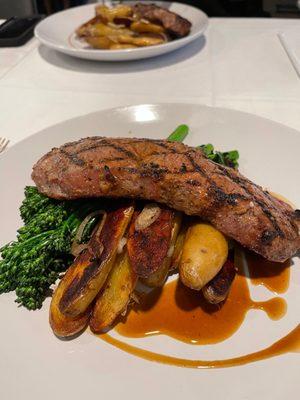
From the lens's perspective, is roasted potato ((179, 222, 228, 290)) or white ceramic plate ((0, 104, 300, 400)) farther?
roasted potato ((179, 222, 228, 290))

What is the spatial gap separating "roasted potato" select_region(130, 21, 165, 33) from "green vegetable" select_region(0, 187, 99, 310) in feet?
7.97

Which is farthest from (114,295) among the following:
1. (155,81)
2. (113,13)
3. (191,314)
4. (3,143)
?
(113,13)

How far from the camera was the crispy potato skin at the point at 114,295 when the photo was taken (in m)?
1.65

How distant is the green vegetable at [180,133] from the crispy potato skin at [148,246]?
2.94 ft

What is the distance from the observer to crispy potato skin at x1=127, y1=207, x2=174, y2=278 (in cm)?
162

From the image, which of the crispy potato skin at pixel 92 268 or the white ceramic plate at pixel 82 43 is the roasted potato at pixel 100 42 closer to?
the white ceramic plate at pixel 82 43

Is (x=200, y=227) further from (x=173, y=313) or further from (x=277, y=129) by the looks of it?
(x=277, y=129)

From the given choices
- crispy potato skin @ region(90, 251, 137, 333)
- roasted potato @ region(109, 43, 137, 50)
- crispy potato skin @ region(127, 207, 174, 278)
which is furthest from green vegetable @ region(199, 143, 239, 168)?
roasted potato @ region(109, 43, 137, 50)

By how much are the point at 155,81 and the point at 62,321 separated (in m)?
2.64

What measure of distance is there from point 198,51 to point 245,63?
0.55 meters

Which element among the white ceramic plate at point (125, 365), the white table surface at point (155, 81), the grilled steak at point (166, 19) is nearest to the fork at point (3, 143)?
the white table surface at point (155, 81)

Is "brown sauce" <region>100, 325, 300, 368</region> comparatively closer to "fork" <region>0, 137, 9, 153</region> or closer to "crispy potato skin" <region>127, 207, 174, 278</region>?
"crispy potato skin" <region>127, 207, 174, 278</region>

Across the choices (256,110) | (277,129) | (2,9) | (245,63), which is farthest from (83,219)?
(2,9)

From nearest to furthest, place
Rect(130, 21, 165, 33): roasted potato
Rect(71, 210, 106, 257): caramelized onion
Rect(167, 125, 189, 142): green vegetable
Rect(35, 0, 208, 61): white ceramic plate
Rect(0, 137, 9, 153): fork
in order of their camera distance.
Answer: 1. Rect(71, 210, 106, 257): caramelized onion
2. Rect(167, 125, 189, 142): green vegetable
3. Rect(0, 137, 9, 153): fork
4. Rect(35, 0, 208, 61): white ceramic plate
5. Rect(130, 21, 165, 33): roasted potato
